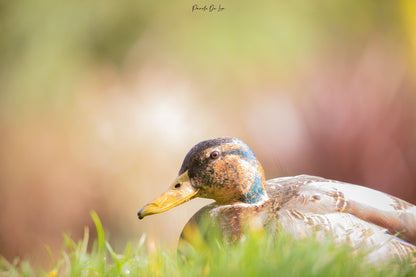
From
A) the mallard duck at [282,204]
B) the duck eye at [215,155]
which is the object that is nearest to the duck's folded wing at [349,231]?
the mallard duck at [282,204]

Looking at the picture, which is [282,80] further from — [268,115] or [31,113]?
[31,113]

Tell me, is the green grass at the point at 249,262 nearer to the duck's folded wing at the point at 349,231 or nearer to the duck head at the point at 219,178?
the duck's folded wing at the point at 349,231

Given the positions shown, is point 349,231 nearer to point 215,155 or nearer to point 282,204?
point 282,204

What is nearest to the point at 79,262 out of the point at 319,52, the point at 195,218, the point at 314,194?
the point at 195,218

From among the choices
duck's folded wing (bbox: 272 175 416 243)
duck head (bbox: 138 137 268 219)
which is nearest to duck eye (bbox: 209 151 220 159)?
duck head (bbox: 138 137 268 219)

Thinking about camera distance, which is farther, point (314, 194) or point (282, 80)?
point (282, 80)

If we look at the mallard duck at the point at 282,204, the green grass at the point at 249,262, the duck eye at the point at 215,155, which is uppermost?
the duck eye at the point at 215,155

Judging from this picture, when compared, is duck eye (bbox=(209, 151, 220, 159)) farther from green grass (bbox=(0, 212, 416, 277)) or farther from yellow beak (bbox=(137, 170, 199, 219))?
green grass (bbox=(0, 212, 416, 277))
